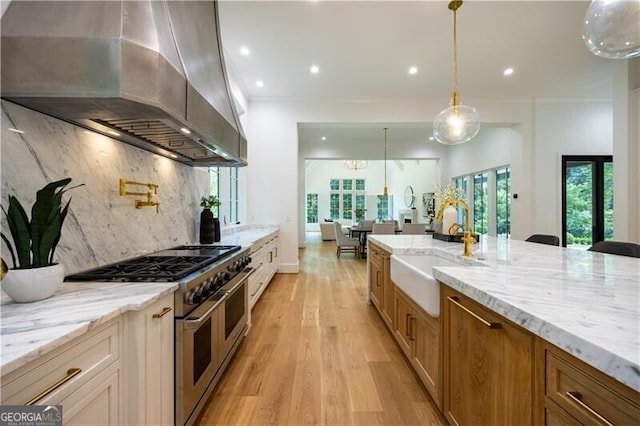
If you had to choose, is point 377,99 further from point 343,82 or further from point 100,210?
point 100,210

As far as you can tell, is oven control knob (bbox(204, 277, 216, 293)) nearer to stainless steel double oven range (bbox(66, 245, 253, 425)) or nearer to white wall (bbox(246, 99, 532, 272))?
stainless steel double oven range (bbox(66, 245, 253, 425))

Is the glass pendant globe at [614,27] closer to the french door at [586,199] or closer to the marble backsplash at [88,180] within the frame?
the marble backsplash at [88,180]

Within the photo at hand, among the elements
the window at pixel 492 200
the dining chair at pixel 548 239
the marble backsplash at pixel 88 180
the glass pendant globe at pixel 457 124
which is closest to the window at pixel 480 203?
the window at pixel 492 200

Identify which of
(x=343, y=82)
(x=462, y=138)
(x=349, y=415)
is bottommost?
(x=349, y=415)

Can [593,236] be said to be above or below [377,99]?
below

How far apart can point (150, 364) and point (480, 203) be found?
336 inches

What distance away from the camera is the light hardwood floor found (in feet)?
5.66

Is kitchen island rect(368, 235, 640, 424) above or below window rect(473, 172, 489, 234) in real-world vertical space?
below

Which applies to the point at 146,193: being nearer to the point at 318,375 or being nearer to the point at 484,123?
the point at 318,375

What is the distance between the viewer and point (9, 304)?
1.05m

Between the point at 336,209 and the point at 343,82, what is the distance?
35.9ft

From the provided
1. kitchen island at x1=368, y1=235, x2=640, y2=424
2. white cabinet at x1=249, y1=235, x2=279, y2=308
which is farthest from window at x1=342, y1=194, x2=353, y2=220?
kitchen island at x1=368, y1=235, x2=640, y2=424

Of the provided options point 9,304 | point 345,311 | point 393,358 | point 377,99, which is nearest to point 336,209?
point 377,99

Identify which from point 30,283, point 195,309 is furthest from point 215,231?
point 30,283
